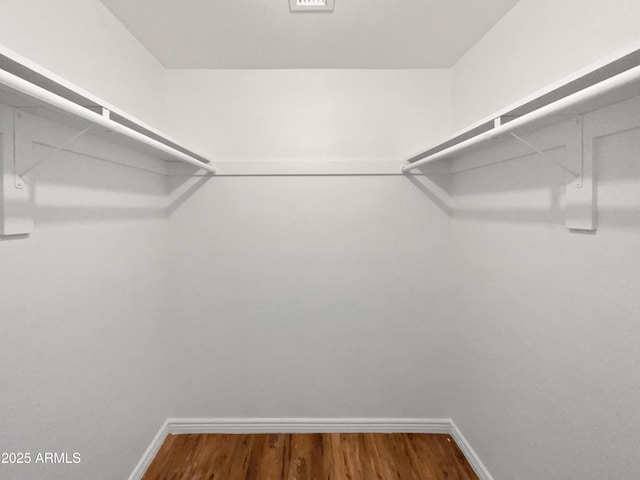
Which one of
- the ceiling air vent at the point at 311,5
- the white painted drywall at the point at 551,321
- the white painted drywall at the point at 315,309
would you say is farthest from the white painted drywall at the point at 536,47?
the ceiling air vent at the point at 311,5

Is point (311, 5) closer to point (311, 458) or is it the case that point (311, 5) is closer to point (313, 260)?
point (313, 260)

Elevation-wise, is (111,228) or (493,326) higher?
(111,228)

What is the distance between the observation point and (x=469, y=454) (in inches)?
73.1

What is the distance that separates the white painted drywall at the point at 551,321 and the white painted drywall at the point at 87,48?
6.06 ft

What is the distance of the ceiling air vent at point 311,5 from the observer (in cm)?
147

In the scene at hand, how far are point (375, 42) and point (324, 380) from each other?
2.03 m

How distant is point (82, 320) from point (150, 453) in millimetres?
1034

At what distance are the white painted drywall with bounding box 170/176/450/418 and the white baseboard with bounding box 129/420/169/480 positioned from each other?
0.15 m

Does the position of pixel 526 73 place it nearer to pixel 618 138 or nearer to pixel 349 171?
pixel 618 138

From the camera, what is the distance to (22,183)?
1.05m

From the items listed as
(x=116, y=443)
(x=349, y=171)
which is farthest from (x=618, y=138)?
(x=116, y=443)

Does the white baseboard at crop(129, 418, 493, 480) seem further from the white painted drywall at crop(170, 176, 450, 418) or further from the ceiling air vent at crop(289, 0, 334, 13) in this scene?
the ceiling air vent at crop(289, 0, 334, 13)

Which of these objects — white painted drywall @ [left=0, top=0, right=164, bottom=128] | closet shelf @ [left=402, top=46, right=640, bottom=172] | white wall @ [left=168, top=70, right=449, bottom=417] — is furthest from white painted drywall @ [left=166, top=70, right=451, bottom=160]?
closet shelf @ [left=402, top=46, right=640, bottom=172]

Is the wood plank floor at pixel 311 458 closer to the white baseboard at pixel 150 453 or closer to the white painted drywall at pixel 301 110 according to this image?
the white baseboard at pixel 150 453
